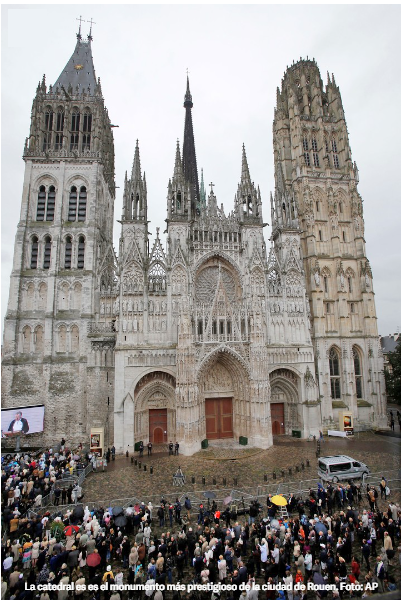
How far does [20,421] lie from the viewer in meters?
28.5

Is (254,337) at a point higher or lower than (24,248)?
lower

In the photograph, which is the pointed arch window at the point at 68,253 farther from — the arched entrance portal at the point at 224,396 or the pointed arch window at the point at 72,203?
the arched entrance portal at the point at 224,396

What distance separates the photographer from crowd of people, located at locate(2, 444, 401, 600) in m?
10.2

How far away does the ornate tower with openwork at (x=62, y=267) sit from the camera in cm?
3052

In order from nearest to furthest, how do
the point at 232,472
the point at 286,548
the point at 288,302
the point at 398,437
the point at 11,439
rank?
the point at 286,548 → the point at 232,472 → the point at 11,439 → the point at 398,437 → the point at 288,302

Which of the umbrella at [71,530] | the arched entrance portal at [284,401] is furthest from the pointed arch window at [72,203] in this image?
the umbrella at [71,530]

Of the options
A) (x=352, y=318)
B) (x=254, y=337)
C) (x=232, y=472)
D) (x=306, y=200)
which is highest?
(x=306, y=200)

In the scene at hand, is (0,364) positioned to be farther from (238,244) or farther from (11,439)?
(238,244)

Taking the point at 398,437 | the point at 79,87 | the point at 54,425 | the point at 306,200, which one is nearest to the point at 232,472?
the point at 54,425

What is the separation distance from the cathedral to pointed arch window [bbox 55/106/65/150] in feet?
0.49

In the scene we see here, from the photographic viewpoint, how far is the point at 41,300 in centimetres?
3262

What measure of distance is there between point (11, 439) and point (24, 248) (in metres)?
17.3

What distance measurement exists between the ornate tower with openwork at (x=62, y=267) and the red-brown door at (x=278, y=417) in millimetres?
16079

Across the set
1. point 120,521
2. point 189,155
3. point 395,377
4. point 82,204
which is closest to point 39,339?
point 82,204
